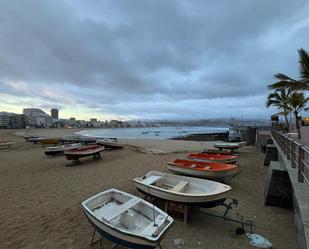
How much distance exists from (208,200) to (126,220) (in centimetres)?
188

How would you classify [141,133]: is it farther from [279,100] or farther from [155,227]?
[155,227]

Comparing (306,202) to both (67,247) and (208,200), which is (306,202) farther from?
(67,247)

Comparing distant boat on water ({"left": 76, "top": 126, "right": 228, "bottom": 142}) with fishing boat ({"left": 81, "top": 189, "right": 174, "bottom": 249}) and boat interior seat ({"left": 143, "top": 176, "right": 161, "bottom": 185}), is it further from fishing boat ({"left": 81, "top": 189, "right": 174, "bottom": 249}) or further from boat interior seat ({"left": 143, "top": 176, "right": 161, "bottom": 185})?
fishing boat ({"left": 81, "top": 189, "right": 174, "bottom": 249})

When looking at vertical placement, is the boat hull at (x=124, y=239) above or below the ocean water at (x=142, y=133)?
above

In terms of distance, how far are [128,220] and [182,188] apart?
1.94 metres

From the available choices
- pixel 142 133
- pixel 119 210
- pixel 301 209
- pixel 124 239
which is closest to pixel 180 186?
pixel 119 210

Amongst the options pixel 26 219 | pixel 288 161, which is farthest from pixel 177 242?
pixel 288 161

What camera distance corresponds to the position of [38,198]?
20.0 ft

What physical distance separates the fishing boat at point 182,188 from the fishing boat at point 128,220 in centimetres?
78

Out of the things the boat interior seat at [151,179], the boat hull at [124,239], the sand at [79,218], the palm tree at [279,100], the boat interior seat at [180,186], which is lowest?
the sand at [79,218]

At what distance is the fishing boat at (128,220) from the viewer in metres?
2.85

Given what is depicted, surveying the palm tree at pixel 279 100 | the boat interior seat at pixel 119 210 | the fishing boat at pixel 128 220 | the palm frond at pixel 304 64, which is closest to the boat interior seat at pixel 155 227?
the fishing boat at pixel 128 220

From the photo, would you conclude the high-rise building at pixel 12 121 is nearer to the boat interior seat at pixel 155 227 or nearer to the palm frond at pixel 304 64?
the boat interior seat at pixel 155 227

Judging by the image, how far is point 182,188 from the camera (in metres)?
4.98
